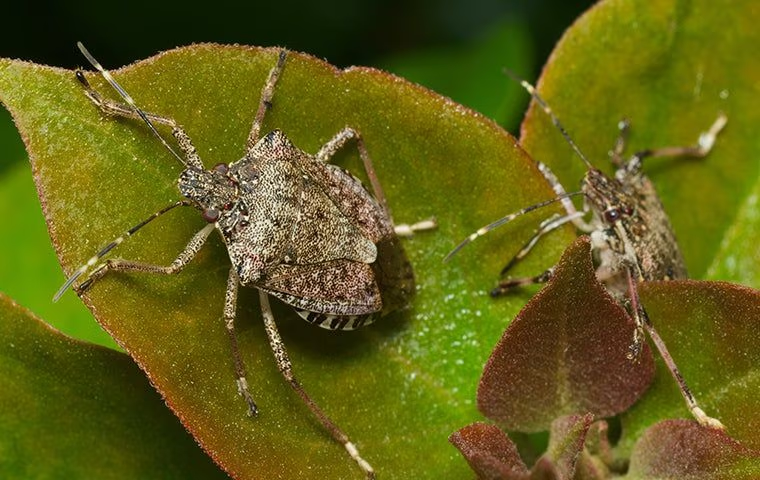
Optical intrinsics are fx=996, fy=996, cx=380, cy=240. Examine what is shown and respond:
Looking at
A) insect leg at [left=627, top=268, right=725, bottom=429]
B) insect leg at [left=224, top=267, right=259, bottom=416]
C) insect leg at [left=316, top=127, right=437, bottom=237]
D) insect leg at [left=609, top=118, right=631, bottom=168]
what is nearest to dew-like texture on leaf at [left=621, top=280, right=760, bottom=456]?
insect leg at [left=627, top=268, right=725, bottom=429]

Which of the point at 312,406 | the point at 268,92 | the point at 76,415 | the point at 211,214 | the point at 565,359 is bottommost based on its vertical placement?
the point at 76,415

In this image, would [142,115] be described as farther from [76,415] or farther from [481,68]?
[481,68]

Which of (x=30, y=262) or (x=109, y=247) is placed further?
(x=30, y=262)

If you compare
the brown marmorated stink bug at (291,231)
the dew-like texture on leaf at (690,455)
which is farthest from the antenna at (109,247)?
the dew-like texture on leaf at (690,455)

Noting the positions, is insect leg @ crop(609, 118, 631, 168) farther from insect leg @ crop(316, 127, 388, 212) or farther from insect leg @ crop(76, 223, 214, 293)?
insect leg @ crop(76, 223, 214, 293)

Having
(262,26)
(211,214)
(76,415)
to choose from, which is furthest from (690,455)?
(262,26)

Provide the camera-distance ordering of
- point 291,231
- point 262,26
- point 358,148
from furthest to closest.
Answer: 1. point 262,26
2. point 291,231
3. point 358,148
